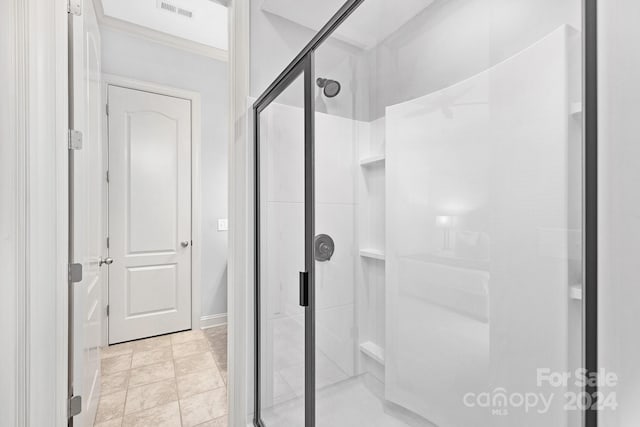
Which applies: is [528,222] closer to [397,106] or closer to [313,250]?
[397,106]

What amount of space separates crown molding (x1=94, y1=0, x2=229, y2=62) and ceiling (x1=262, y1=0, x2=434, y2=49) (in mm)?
1651

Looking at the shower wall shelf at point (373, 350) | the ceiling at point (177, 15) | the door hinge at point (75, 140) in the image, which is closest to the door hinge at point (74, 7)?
the door hinge at point (75, 140)

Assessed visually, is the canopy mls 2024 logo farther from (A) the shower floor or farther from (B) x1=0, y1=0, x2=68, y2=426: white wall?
(B) x1=0, y1=0, x2=68, y2=426: white wall

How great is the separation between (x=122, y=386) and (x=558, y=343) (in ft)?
8.25

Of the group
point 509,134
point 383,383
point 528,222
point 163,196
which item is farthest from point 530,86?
point 163,196

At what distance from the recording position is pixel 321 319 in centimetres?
105

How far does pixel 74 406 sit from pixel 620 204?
190cm

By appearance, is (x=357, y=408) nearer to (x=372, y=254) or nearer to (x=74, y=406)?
(x=372, y=254)

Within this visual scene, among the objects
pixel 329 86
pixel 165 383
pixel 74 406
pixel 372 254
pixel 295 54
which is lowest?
pixel 165 383

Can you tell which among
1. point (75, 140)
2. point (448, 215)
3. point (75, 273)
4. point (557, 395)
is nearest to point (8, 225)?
point (75, 273)

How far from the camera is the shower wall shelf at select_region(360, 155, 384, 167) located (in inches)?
30.8

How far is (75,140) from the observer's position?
4.23ft

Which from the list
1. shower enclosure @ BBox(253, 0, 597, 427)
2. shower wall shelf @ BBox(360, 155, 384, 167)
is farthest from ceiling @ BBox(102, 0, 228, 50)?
shower wall shelf @ BBox(360, 155, 384, 167)

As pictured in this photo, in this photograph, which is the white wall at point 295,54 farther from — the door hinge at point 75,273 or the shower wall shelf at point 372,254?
the door hinge at point 75,273
